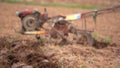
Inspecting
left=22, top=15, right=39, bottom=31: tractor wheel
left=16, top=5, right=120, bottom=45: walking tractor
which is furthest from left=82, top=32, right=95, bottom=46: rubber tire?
left=22, top=15, right=39, bottom=31: tractor wheel

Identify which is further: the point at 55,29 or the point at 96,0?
the point at 96,0

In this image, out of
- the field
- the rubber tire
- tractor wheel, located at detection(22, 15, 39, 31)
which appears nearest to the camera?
the field

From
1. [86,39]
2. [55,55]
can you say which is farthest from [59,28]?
[55,55]

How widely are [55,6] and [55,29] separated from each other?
13.6 metres

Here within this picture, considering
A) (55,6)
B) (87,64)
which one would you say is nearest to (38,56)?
(87,64)

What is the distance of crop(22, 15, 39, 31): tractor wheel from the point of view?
38.5 ft

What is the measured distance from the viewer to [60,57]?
340 inches

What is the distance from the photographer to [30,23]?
11.8 meters

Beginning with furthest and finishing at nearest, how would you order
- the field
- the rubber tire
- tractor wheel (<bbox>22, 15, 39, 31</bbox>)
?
tractor wheel (<bbox>22, 15, 39, 31</bbox>) → the rubber tire → the field

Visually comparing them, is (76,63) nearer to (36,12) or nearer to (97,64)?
(97,64)

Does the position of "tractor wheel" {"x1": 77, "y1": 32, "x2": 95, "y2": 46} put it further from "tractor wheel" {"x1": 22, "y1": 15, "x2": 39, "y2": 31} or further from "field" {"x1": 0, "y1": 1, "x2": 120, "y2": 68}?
"tractor wheel" {"x1": 22, "y1": 15, "x2": 39, "y2": 31}

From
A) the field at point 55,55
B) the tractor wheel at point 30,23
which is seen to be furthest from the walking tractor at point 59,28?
the field at point 55,55

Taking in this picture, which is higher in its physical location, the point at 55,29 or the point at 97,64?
the point at 55,29

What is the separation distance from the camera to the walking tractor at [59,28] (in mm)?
10742
